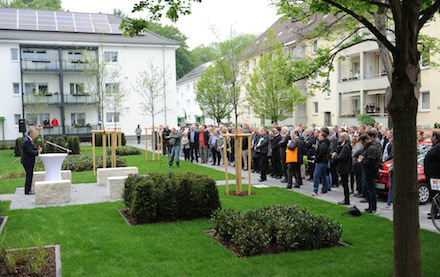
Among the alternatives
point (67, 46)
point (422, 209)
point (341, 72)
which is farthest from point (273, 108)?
point (422, 209)

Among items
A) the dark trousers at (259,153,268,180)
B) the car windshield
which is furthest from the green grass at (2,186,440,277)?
the dark trousers at (259,153,268,180)

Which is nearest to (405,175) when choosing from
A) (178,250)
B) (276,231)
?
(276,231)

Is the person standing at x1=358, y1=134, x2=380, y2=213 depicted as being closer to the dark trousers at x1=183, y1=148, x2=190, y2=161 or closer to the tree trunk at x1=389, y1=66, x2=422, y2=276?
the tree trunk at x1=389, y1=66, x2=422, y2=276

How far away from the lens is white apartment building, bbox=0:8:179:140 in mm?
41719

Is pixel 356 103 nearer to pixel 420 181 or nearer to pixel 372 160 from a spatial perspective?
pixel 420 181

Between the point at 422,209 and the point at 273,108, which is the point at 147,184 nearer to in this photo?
the point at 422,209

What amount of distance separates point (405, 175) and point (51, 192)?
9.59 meters

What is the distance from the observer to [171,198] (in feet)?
29.3

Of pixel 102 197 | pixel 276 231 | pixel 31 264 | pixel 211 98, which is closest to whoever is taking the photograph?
pixel 31 264

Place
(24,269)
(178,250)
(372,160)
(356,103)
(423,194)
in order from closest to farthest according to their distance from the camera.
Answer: (24,269) < (178,250) < (372,160) < (423,194) < (356,103)

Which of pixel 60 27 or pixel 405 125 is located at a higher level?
pixel 60 27

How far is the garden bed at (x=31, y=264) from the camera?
572cm

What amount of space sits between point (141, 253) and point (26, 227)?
3267mm

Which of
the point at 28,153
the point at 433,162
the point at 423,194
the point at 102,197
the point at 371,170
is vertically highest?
the point at 28,153
